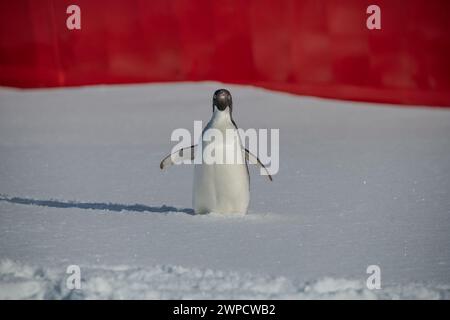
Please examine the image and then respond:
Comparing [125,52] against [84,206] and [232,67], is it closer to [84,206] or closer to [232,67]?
[232,67]

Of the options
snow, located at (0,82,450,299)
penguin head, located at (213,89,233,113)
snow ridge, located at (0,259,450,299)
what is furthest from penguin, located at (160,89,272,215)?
snow ridge, located at (0,259,450,299)

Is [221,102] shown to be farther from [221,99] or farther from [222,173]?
[222,173]

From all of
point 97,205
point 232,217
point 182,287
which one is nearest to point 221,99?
point 232,217

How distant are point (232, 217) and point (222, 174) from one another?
0.78 ft

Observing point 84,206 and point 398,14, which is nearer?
point 84,206

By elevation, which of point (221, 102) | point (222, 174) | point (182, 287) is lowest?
point (182, 287)

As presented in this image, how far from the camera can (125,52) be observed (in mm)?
10359

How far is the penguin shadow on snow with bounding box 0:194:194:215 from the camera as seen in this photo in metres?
5.64

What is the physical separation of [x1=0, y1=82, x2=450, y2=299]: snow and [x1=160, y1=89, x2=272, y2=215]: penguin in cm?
11

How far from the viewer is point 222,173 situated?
534 cm

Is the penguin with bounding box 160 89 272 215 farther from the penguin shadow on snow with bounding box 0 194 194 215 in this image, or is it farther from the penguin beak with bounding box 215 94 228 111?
the penguin shadow on snow with bounding box 0 194 194 215

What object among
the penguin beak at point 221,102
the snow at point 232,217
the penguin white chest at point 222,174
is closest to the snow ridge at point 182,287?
the snow at point 232,217

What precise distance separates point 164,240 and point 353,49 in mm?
5946
